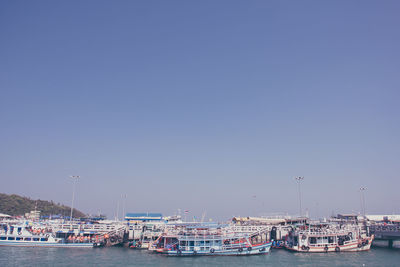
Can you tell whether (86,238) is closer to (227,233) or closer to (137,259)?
(137,259)

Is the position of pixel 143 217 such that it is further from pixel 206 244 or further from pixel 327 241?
pixel 327 241

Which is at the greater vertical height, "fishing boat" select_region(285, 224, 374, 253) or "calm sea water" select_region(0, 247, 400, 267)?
"fishing boat" select_region(285, 224, 374, 253)

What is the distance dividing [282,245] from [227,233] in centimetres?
1607

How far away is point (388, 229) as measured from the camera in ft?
264

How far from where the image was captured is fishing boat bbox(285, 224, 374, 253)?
67.9 meters

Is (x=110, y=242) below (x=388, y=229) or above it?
below

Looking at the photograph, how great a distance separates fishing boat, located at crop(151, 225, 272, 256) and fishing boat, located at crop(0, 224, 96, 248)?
2249 cm

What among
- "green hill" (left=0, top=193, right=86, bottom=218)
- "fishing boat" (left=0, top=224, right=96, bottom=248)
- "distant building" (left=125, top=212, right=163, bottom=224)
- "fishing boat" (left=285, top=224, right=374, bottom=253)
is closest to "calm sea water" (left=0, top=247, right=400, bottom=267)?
"fishing boat" (left=285, top=224, right=374, bottom=253)

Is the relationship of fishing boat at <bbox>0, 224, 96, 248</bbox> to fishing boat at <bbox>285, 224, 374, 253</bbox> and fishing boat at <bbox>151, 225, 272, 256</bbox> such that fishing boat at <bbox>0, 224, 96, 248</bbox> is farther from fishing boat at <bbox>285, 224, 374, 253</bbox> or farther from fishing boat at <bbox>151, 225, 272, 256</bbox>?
fishing boat at <bbox>285, 224, 374, 253</bbox>

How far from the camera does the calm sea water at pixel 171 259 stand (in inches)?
2128

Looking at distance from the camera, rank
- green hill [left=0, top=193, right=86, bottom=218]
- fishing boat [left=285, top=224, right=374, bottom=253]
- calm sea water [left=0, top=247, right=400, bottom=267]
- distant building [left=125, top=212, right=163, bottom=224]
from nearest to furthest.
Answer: calm sea water [left=0, top=247, right=400, bottom=267]
fishing boat [left=285, top=224, right=374, bottom=253]
distant building [left=125, top=212, right=163, bottom=224]
green hill [left=0, top=193, right=86, bottom=218]

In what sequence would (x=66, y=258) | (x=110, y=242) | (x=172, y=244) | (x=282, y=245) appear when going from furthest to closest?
(x=110, y=242) < (x=282, y=245) < (x=172, y=244) < (x=66, y=258)

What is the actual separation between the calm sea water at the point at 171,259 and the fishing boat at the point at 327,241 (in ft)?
7.36

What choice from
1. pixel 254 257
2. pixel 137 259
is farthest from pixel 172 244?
pixel 254 257
